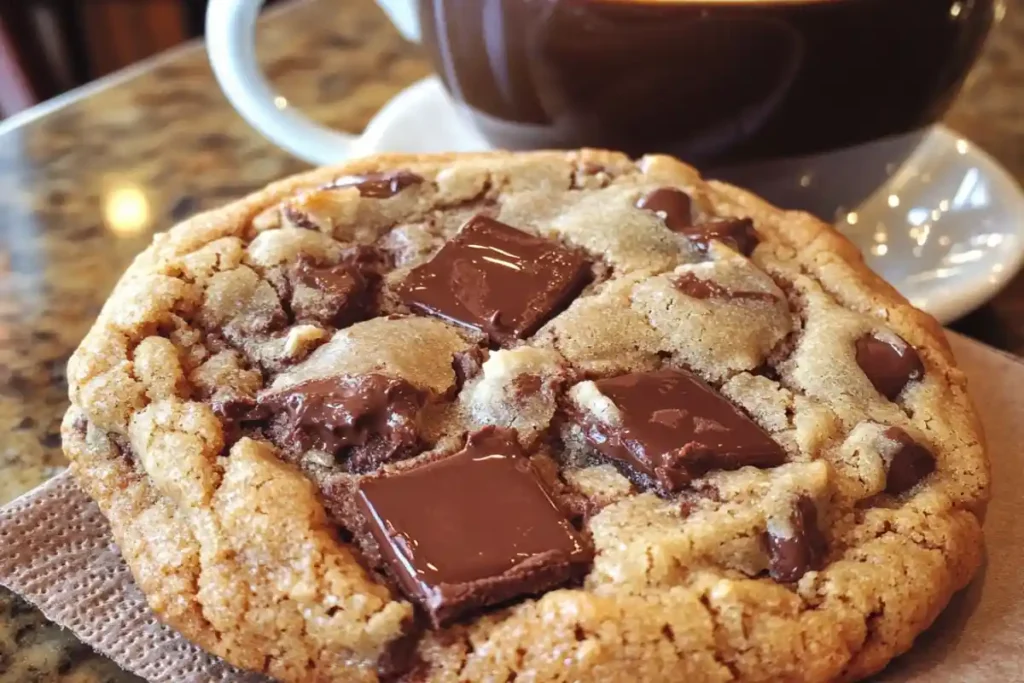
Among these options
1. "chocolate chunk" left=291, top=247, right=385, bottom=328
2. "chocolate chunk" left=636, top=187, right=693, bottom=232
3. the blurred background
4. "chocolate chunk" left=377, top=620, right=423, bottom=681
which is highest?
"chocolate chunk" left=636, top=187, right=693, bottom=232

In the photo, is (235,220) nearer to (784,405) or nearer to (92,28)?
(784,405)

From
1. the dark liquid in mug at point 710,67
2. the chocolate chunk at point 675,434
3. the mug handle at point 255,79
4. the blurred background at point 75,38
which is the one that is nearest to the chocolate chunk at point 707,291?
the chocolate chunk at point 675,434

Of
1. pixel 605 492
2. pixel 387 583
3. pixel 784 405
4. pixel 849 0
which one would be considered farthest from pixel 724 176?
pixel 387 583

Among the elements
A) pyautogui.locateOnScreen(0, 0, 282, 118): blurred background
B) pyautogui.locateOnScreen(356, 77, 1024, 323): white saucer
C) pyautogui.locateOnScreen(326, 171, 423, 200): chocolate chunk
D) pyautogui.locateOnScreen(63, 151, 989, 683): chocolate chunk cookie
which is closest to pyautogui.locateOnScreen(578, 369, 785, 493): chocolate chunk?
pyautogui.locateOnScreen(63, 151, 989, 683): chocolate chunk cookie

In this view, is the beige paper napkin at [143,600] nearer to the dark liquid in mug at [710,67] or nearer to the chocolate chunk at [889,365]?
the chocolate chunk at [889,365]

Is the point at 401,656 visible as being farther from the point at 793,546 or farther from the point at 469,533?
the point at 793,546

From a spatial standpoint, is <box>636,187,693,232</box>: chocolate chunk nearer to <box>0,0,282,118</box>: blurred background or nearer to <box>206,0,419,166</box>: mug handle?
<box>206,0,419,166</box>: mug handle

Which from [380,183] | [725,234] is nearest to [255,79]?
[380,183]
